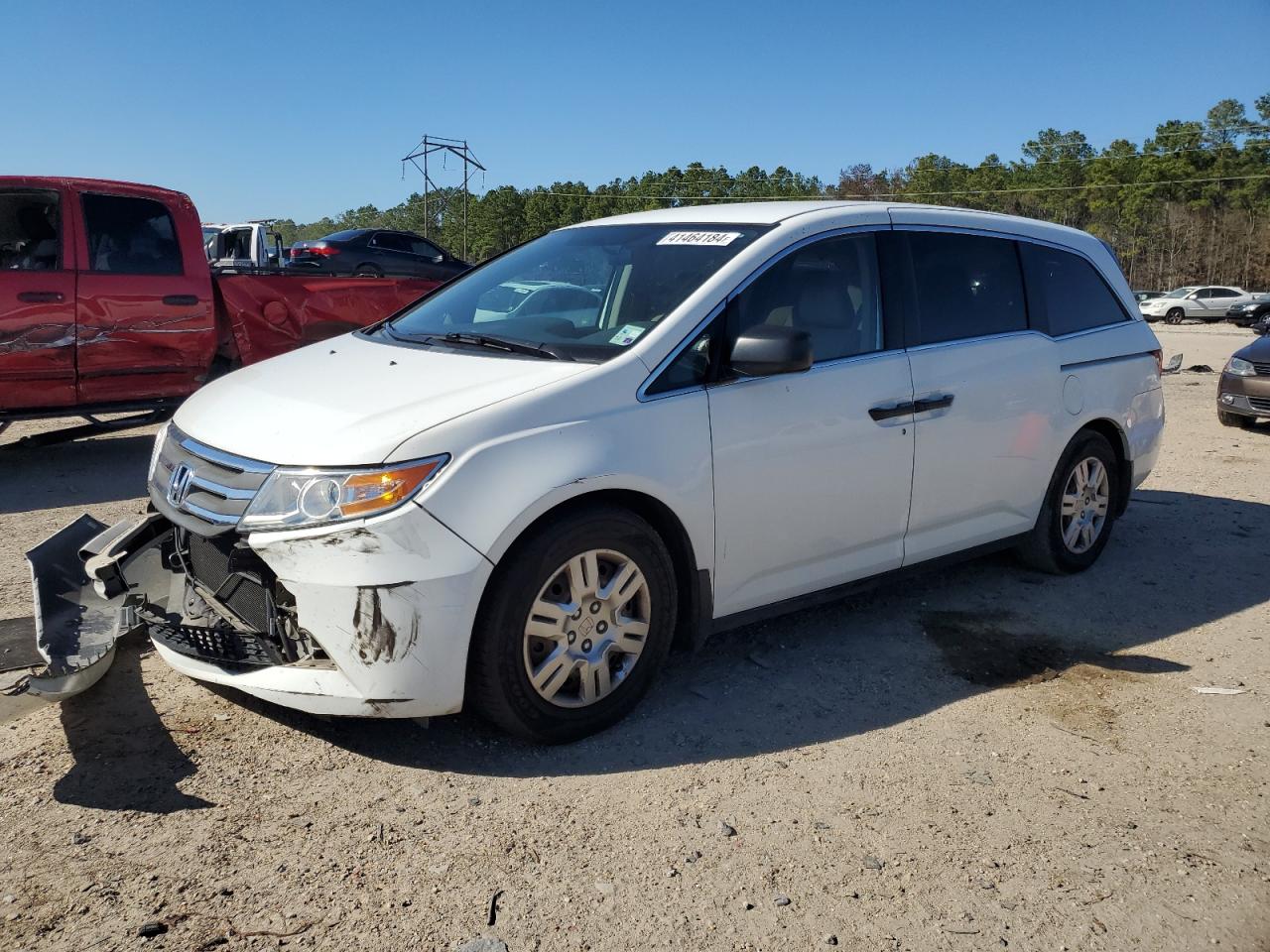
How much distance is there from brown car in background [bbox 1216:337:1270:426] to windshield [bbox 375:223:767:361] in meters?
8.91

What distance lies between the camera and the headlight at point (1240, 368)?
36.0 ft

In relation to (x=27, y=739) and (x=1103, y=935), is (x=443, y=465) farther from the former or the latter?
(x=1103, y=935)

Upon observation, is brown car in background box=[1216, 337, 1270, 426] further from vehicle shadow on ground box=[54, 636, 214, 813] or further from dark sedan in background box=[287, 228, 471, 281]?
dark sedan in background box=[287, 228, 471, 281]

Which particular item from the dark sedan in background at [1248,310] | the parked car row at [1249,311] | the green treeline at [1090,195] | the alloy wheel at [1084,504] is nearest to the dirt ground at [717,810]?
the alloy wheel at [1084,504]

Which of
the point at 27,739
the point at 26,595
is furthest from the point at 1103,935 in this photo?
the point at 26,595

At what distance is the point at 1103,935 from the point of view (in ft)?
8.65

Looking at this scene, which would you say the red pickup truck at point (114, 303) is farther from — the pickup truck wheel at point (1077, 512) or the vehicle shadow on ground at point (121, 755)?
the pickup truck wheel at point (1077, 512)

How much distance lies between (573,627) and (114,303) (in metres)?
5.67

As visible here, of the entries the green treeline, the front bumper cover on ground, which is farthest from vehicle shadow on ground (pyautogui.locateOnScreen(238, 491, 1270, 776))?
the green treeline

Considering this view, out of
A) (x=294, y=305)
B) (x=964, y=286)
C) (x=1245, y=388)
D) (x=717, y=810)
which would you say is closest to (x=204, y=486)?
(x=717, y=810)

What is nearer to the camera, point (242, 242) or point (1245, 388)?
point (1245, 388)

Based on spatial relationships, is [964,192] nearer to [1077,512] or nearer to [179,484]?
[1077,512]

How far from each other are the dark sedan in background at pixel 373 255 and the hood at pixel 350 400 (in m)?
18.9

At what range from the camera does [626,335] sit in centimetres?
377
